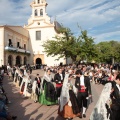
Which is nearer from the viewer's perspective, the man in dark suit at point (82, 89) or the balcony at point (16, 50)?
the man in dark suit at point (82, 89)

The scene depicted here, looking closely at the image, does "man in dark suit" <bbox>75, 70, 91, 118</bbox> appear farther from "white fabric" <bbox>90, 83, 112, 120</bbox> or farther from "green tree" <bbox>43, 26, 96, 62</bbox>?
"green tree" <bbox>43, 26, 96, 62</bbox>

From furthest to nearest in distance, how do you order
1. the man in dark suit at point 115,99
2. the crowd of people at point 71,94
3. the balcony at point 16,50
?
the balcony at point 16,50 < the crowd of people at point 71,94 < the man in dark suit at point 115,99

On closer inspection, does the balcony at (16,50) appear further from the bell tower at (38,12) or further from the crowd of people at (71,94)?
the crowd of people at (71,94)

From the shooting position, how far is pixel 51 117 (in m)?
7.58

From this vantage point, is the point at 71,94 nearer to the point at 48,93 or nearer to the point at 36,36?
the point at 48,93

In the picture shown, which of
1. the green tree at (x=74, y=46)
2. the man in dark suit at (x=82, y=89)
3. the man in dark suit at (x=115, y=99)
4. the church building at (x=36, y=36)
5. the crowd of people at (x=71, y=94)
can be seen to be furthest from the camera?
the church building at (x=36, y=36)

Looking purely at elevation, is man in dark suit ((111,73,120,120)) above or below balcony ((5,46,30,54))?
below

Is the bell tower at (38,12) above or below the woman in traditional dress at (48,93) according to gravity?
above

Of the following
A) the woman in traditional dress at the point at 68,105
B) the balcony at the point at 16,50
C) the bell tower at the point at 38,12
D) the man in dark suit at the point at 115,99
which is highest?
the bell tower at the point at 38,12

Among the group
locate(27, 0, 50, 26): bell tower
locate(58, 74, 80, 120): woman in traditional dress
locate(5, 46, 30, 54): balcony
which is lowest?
locate(58, 74, 80, 120): woman in traditional dress

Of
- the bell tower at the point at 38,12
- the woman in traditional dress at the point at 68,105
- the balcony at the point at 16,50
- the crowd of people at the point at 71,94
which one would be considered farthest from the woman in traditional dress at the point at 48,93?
the bell tower at the point at 38,12

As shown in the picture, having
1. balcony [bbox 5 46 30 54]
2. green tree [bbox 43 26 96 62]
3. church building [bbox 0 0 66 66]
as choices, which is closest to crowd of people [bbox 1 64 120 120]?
green tree [bbox 43 26 96 62]

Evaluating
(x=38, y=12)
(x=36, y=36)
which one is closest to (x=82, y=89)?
(x=36, y=36)

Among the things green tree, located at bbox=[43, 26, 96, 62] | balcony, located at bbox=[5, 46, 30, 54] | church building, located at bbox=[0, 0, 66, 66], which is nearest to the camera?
green tree, located at bbox=[43, 26, 96, 62]
